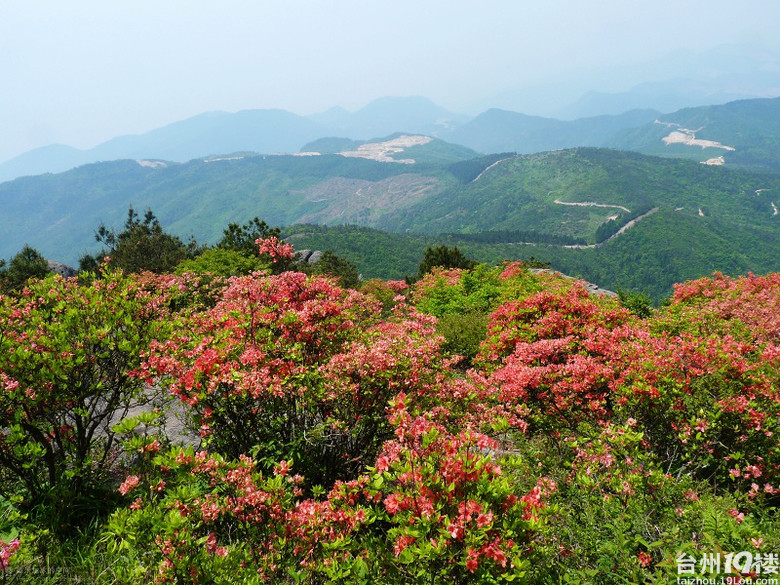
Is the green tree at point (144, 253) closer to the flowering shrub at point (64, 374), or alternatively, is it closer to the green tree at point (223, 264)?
the green tree at point (223, 264)

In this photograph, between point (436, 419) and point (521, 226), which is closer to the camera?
point (436, 419)

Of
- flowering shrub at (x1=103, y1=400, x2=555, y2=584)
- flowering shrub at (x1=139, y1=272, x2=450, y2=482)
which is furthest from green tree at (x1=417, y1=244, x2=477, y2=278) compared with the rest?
flowering shrub at (x1=103, y1=400, x2=555, y2=584)

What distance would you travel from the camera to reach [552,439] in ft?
23.5

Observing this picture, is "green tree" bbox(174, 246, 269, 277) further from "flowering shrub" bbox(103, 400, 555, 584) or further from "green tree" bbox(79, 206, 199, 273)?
"flowering shrub" bbox(103, 400, 555, 584)

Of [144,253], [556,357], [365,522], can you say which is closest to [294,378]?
[365,522]

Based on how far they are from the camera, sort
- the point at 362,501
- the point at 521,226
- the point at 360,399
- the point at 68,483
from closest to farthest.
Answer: the point at 362,501 → the point at 360,399 → the point at 68,483 → the point at 521,226

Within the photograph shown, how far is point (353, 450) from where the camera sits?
595cm

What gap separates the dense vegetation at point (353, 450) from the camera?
3.62 meters

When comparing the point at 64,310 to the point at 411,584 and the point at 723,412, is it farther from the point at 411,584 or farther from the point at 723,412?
the point at 723,412

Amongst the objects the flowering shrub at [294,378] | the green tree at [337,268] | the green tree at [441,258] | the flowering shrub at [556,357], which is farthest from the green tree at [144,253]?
the flowering shrub at [556,357]

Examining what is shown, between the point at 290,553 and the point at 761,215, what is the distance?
219 metres

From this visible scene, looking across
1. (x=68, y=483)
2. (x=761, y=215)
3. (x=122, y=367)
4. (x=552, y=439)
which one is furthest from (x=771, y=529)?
(x=761, y=215)

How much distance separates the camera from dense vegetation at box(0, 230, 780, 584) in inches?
143

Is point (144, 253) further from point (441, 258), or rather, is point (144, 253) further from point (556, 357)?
point (556, 357)
